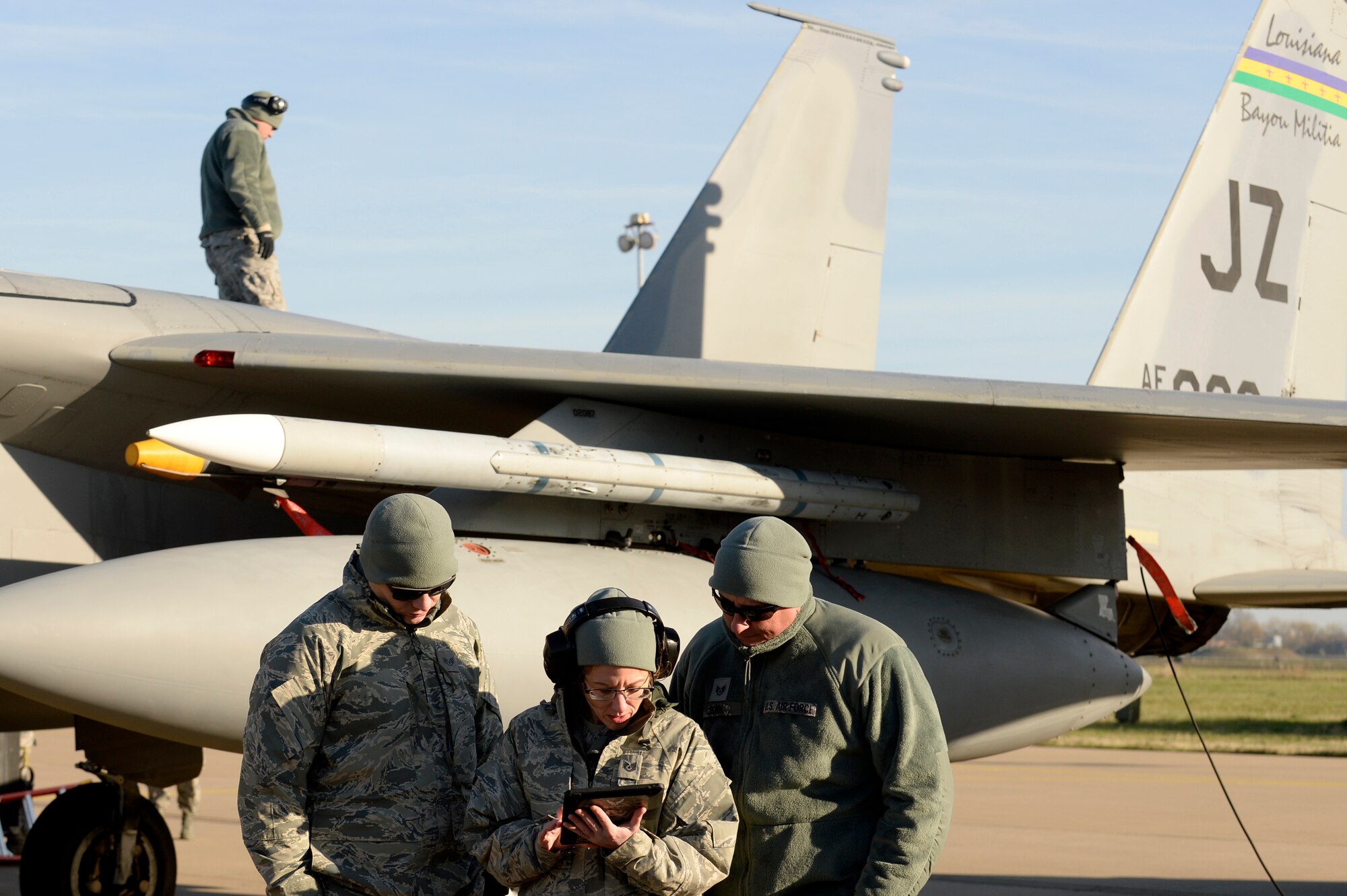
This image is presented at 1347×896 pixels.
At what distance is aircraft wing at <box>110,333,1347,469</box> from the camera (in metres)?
6.23

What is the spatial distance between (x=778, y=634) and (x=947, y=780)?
19.1 inches

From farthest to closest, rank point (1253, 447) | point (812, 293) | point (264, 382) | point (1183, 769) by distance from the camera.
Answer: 1. point (1183, 769)
2. point (812, 293)
3. point (1253, 447)
4. point (264, 382)

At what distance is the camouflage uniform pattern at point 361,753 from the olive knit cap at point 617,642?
0.57 m

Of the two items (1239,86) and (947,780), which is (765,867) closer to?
(947,780)

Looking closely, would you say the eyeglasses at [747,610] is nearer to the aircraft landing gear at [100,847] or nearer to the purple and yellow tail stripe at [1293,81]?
the aircraft landing gear at [100,847]

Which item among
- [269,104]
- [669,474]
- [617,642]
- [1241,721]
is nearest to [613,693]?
[617,642]

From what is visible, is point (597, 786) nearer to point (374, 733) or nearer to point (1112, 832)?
point (374, 733)

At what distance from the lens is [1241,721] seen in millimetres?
28969

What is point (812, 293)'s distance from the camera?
9.44m

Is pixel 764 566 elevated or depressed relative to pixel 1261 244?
depressed

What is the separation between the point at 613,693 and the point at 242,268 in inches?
207

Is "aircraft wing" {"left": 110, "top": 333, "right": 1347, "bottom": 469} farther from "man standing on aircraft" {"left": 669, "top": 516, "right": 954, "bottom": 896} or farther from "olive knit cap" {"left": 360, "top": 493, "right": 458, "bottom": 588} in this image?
"man standing on aircraft" {"left": 669, "top": 516, "right": 954, "bottom": 896}

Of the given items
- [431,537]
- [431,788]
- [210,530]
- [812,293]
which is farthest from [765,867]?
[812,293]

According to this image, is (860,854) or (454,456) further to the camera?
(454,456)
